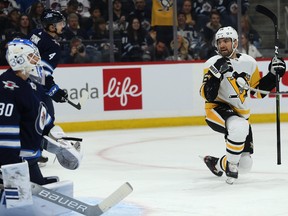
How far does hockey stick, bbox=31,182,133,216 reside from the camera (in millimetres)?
3809

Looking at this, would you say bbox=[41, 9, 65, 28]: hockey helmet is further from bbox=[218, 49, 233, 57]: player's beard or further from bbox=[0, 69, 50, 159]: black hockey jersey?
bbox=[0, 69, 50, 159]: black hockey jersey

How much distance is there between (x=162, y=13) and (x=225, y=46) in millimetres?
4010

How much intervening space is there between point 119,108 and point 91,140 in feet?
3.14

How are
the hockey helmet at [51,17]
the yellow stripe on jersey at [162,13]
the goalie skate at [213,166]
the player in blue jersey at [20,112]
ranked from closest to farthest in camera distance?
1. the player in blue jersey at [20,112]
2. the goalie skate at [213,166]
3. the hockey helmet at [51,17]
4. the yellow stripe on jersey at [162,13]

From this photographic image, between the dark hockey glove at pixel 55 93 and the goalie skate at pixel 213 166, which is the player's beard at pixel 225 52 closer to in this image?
the goalie skate at pixel 213 166

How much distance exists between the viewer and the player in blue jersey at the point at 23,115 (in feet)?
12.5

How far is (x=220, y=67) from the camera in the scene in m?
5.30

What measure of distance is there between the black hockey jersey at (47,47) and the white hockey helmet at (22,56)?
2.22m

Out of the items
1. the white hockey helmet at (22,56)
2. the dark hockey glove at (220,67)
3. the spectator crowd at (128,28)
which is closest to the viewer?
the white hockey helmet at (22,56)

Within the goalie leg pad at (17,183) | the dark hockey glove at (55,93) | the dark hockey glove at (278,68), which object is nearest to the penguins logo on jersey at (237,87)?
the dark hockey glove at (278,68)

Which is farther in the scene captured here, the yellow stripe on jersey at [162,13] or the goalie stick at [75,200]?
the yellow stripe on jersey at [162,13]

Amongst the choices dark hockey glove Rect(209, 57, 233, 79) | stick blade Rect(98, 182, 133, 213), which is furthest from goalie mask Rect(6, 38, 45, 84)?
dark hockey glove Rect(209, 57, 233, 79)

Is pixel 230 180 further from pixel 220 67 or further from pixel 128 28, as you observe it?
pixel 128 28

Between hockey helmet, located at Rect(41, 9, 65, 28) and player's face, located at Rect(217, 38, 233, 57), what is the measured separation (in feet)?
4.42
